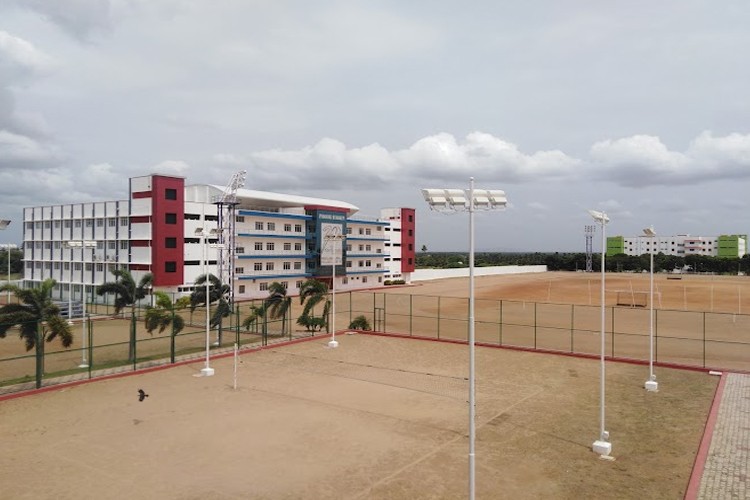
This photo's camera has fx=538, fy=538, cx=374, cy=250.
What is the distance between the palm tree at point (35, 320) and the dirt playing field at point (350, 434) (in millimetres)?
2960

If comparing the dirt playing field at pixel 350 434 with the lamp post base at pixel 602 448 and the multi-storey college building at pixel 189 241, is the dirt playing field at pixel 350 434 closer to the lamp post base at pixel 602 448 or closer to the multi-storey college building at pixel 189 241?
the lamp post base at pixel 602 448

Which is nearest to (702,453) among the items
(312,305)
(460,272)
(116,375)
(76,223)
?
(116,375)

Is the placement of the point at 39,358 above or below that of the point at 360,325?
above

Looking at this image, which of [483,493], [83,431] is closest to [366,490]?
[483,493]

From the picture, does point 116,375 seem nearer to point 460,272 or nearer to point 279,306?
point 279,306

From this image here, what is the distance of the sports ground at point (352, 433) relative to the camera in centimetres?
1362

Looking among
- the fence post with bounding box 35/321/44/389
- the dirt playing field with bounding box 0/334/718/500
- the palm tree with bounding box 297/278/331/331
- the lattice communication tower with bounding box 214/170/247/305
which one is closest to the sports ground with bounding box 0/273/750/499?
the dirt playing field with bounding box 0/334/718/500

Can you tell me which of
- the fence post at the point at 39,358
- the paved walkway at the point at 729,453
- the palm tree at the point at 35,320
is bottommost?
the paved walkway at the point at 729,453

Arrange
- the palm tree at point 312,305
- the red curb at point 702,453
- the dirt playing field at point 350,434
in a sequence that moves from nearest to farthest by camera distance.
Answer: the red curb at point 702,453
the dirt playing field at point 350,434
the palm tree at point 312,305

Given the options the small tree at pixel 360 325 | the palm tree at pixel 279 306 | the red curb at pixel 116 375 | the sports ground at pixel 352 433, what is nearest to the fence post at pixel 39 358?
the red curb at pixel 116 375

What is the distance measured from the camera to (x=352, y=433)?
1762cm

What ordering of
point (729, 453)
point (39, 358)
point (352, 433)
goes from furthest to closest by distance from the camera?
point (39, 358) → point (352, 433) → point (729, 453)

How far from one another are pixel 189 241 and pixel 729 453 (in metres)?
57.4

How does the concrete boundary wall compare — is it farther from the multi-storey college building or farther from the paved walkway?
the paved walkway
